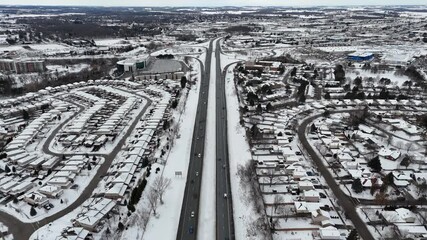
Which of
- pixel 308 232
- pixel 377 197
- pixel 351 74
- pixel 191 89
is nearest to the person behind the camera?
pixel 308 232

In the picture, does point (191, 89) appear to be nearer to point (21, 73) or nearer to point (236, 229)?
point (236, 229)

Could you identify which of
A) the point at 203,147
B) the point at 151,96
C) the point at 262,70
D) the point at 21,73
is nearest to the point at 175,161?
the point at 203,147

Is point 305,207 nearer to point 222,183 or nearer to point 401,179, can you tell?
point 222,183

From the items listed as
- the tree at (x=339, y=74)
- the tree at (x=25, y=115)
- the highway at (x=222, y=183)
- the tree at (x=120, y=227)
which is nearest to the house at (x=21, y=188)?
the tree at (x=120, y=227)

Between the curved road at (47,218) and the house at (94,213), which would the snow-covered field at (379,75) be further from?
the house at (94,213)

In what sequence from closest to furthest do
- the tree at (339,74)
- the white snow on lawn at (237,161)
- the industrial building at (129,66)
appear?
the white snow on lawn at (237,161)
the tree at (339,74)
the industrial building at (129,66)

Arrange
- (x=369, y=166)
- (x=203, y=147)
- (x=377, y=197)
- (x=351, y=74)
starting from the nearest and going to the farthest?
(x=377, y=197) → (x=369, y=166) → (x=203, y=147) → (x=351, y=74)

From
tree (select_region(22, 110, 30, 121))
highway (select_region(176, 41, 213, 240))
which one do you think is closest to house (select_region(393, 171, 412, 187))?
highway (select_region(176, 41, 213, 240))
